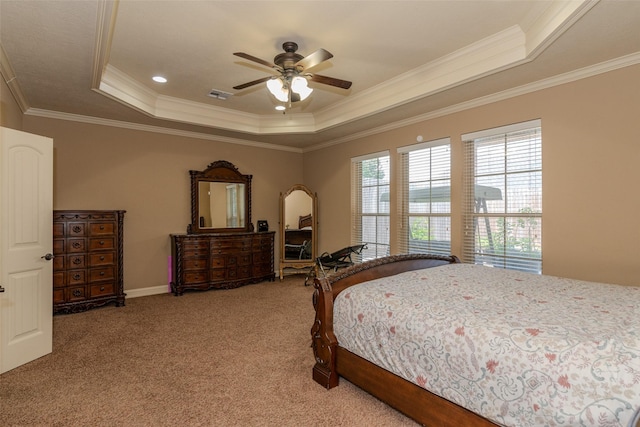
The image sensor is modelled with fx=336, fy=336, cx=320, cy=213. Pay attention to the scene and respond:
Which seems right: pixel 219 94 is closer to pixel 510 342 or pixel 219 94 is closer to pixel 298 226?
pixel 298 226

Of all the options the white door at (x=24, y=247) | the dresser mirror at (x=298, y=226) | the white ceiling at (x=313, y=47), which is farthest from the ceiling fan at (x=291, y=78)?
the dresser mirror at (x=298, y=226)

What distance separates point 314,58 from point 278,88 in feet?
1.83

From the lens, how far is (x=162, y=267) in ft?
17.7

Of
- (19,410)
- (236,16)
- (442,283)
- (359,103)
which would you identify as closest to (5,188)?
(19,410)

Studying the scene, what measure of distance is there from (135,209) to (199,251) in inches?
A: 45.2

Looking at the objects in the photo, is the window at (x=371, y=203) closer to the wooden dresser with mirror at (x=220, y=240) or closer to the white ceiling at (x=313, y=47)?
the white ceiling at (x=313, y=47)

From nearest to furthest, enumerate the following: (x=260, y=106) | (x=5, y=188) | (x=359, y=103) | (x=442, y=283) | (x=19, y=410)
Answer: (x=19, y=410) < (x=442, y=283) < (x=5, y=188) < (x=359, y=103) < (x=260, y=106)

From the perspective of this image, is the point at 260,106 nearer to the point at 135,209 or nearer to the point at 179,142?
the point at 179,142

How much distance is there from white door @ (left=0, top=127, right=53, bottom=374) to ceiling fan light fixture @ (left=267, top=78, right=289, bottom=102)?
2100 mm

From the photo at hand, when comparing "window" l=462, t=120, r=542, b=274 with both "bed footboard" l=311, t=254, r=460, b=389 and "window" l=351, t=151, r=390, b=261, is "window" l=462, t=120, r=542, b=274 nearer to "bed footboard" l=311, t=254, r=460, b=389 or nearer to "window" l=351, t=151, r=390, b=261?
"window" l=351, t=151, r=390, b=261

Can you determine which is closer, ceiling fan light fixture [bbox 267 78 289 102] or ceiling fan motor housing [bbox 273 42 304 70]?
ceiling fan motor housing [bbox 273 42 304 70]

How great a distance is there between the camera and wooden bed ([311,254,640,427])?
1.75 m

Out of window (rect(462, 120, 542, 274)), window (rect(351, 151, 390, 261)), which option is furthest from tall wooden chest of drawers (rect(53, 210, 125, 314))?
window (rect(462, 120, 542, 274))

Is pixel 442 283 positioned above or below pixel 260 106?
below
